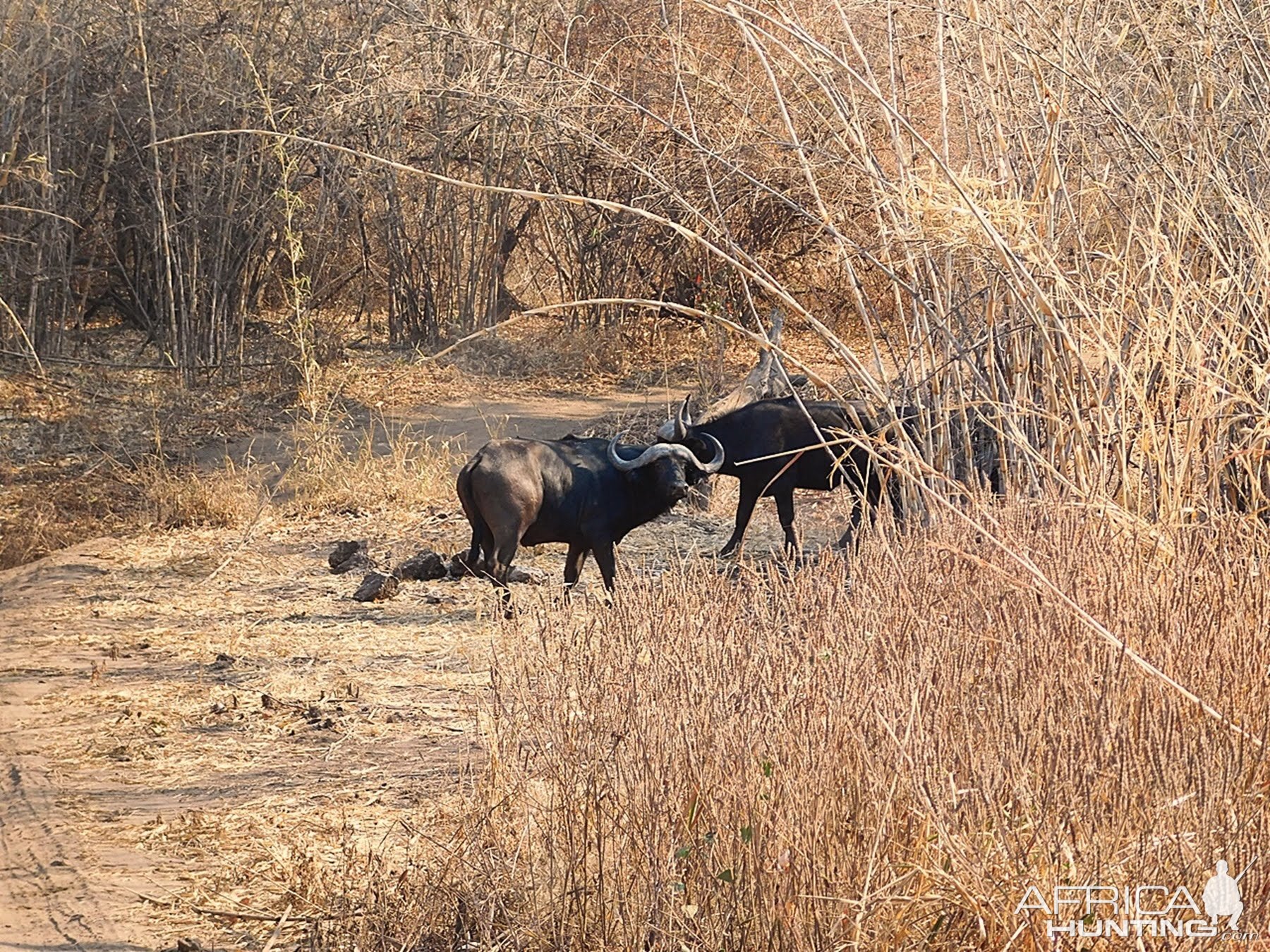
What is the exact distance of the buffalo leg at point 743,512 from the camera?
9.26 meters

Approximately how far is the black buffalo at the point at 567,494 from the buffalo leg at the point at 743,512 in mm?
822

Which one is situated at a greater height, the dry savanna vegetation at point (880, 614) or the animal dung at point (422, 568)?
the dry savanna vegetation at point (880, 614)

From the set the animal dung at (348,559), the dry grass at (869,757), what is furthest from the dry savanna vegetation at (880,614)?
the animal dung at (348,559)

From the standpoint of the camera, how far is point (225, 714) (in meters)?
6.43

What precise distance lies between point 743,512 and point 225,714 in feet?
12.3

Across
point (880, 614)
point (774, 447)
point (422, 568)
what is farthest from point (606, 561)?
point (880, 614)

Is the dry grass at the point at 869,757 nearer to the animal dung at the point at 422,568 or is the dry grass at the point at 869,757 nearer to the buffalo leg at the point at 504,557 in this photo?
the buffalo leg at the point at 504,557

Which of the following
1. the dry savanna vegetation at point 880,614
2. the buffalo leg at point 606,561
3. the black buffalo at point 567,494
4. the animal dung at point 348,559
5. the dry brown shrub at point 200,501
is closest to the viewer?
the dry savanna vegetation at point 880,614

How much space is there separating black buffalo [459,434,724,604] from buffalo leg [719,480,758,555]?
0.82 m

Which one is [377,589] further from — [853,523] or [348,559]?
[853,523]

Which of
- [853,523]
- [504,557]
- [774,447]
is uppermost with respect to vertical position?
[774,447]

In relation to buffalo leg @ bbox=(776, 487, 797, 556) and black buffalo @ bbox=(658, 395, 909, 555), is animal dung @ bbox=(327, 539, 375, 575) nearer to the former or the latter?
black buffalo @ bbox=(658, 395, 909, 555)

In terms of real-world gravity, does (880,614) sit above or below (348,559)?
above

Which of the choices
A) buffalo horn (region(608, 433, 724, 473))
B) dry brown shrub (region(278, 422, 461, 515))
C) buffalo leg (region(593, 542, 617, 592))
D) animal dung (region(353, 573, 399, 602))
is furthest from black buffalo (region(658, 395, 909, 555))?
dry brown shrub (region(278, 422, 461, 515))
